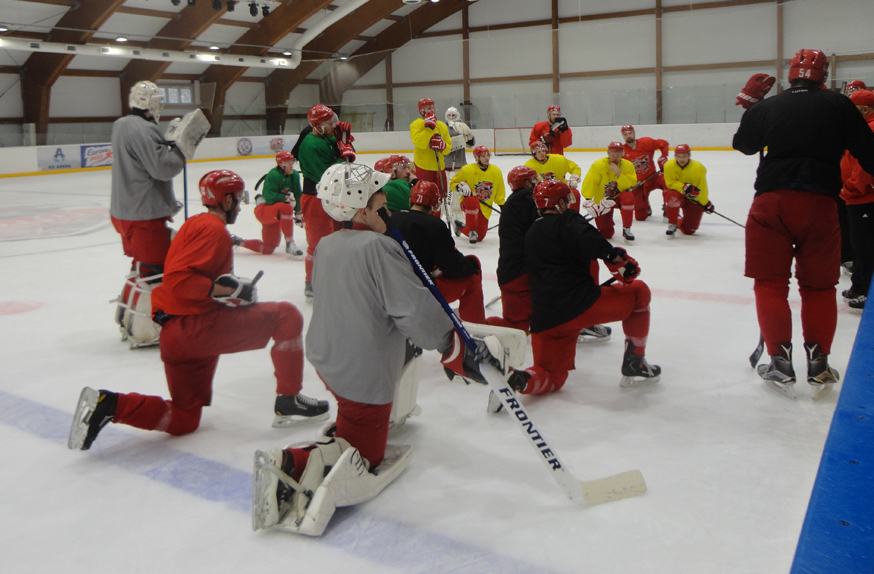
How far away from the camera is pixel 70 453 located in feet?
9.60

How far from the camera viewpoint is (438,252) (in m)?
3.82

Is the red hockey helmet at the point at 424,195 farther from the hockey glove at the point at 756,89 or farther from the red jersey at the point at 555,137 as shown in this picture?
the red jersey at the point at 555,137

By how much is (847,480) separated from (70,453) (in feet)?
9.24

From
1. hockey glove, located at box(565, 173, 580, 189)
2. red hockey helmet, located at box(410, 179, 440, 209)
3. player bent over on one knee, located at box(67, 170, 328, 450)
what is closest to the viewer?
player bent over on one knee, located at box(67, 170, 328, 450)

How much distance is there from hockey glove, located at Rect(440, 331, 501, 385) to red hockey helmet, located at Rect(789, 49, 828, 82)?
6.87 feet

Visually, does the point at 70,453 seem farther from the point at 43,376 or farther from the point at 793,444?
the point at 793,444

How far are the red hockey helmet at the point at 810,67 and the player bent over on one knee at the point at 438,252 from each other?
183cm

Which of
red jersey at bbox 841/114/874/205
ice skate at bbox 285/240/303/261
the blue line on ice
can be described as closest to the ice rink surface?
the blue line on ice

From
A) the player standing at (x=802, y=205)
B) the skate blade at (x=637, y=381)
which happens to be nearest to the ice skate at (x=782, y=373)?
the player standing at (x=802, y=205)

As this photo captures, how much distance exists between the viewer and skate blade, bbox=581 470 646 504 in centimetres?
238

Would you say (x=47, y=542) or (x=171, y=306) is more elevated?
(x=171, y=306)

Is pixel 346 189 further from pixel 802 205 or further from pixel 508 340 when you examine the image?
pixel 802 205

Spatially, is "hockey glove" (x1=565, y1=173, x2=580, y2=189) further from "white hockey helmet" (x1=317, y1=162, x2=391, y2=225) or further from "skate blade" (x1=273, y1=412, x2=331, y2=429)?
"white hockey helmet" (x1=317, y1=162, x2=391, y2=225)

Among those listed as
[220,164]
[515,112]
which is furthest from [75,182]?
[515,112]
